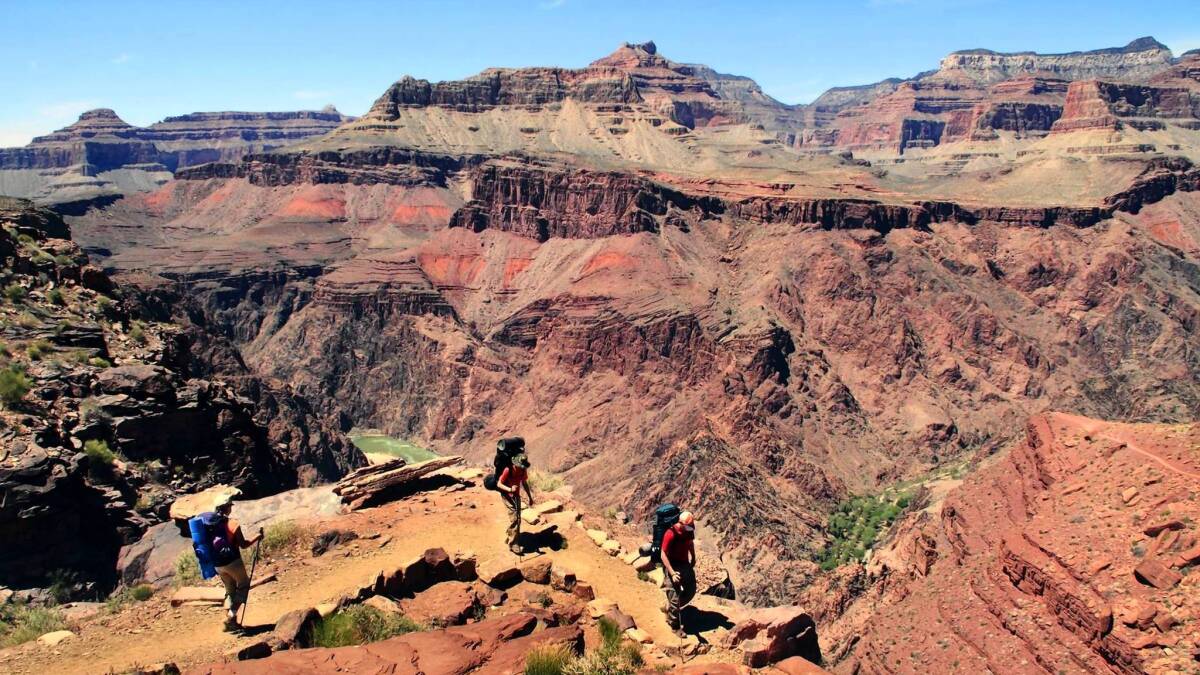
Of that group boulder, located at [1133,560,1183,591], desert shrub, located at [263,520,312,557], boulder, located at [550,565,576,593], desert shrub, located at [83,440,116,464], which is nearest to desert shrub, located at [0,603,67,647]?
desert shrub, located at [263,520,312,557]

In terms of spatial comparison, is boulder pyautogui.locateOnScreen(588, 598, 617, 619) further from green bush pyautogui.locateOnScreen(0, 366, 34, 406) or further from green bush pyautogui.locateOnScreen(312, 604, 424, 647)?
green bush pyautogui.locateOnScreen(0, 366, 34, 406)

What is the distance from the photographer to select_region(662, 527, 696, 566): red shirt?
761 inches

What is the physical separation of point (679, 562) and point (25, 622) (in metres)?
14.7

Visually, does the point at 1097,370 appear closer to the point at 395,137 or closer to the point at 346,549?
the point at 346,549

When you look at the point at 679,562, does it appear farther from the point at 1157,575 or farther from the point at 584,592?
the point at 1157,575

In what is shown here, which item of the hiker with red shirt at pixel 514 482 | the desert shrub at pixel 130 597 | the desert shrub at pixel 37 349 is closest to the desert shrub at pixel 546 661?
the hiker with red shirt at pixel 514 482

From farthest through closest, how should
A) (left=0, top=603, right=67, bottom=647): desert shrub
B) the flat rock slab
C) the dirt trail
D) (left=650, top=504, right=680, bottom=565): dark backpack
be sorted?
the flat rock slab, (left=650, top=504, right=680, bottom=565): dark backpack, (left=0, top=603, right=67, bottom=647): desert shrub, the dirt trail

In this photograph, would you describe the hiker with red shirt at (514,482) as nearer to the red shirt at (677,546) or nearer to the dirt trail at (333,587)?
the dirt trail at (333,587)

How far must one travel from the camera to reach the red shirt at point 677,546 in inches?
761

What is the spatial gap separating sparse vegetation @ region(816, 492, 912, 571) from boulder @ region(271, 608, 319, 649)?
50.6m

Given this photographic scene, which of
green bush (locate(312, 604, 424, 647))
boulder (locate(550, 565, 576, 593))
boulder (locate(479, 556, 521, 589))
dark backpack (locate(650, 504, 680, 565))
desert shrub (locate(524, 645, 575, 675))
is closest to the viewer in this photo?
desert shrub (locate(524, 645, 575, 675))

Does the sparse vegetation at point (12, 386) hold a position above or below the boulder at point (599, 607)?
above

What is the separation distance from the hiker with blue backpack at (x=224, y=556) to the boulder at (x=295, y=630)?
1.73 meters

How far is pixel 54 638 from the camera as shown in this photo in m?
18.4
